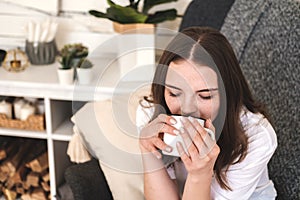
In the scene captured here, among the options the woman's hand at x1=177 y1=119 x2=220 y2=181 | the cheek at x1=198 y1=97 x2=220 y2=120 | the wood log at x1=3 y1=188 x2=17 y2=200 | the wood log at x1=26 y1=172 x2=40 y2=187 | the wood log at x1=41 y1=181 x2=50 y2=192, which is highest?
the cheek at x1=198 y1=97 x2=220 y2=120

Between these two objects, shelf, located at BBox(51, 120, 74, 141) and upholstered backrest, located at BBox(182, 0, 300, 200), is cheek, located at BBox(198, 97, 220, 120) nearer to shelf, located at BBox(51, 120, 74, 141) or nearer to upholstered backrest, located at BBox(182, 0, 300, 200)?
upholstered backrest, located at BBox(182, 0, 300, 200)

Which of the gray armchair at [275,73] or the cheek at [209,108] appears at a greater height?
the cheek at [209,108]

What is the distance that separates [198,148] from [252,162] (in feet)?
0.89

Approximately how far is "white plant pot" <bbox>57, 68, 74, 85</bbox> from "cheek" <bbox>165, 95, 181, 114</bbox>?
1.11 m

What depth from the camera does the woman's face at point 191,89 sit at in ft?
2.63

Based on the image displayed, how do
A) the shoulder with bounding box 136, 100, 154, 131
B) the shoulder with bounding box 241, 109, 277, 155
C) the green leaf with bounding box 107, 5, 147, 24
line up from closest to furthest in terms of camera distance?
the shoulder with bounding box 136, 100, 154, 131
the shoulder with bounding box 241, 109, 277, 155
the green leaf with bounding box 107, 5, 147, 24

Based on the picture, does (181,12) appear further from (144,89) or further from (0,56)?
(144,89)

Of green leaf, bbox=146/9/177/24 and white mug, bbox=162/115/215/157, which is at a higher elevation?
white mug, bbox=162/115/215/157

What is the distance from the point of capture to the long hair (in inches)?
32.9

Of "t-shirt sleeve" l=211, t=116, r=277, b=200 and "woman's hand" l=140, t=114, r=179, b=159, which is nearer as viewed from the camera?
"woman's hand" l=140, t=114, r=179, b=159

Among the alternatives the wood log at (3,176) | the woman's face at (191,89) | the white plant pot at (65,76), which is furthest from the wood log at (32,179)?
the woman's face at (191,89)

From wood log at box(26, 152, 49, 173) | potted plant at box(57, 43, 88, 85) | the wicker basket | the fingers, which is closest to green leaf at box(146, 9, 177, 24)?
potted plant at box(57, 43, 88, 85)

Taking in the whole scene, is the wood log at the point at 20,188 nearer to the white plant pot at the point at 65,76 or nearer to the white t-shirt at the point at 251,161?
the white plant pot at the point at 65,76

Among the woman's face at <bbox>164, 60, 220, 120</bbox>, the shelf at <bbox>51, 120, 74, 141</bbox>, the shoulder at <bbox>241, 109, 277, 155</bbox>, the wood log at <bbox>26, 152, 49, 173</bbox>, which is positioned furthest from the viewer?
the wood log at <bbox>26, 152, 49, 173</bbox>
